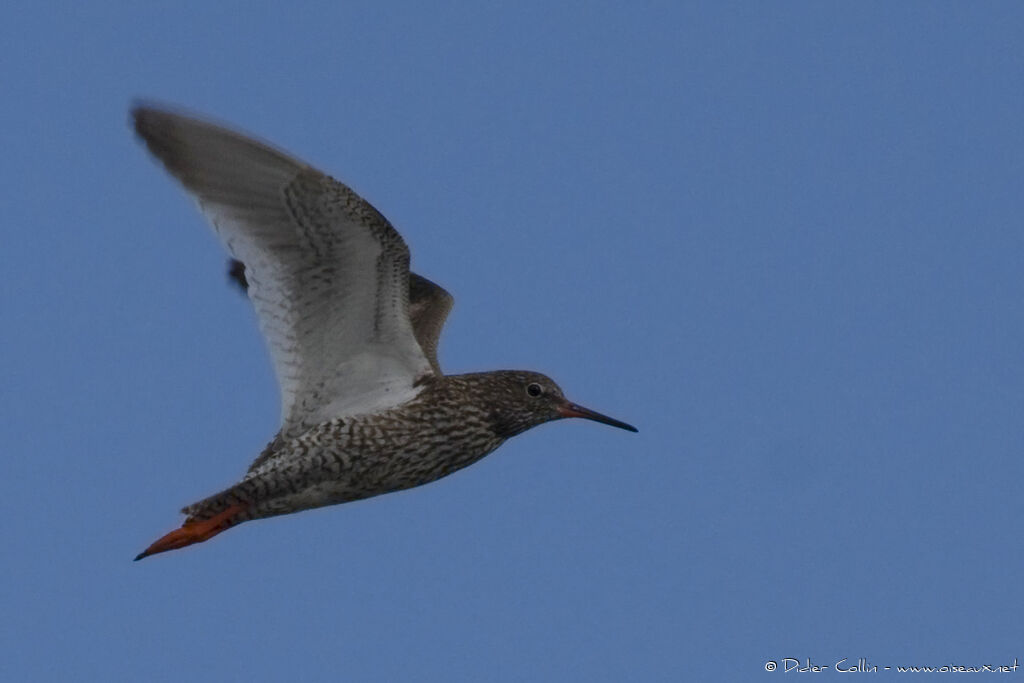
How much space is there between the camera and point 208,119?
1120 centimetres

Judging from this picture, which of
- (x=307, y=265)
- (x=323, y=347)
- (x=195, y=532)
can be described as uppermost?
(x=307, y=265)

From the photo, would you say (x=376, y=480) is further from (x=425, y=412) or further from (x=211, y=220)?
(x=211, y=220)

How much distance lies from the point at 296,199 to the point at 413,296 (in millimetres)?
2909

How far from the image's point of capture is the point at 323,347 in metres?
12.1

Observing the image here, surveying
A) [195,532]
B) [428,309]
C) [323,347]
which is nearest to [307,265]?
[323,347]

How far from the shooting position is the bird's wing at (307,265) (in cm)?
1134

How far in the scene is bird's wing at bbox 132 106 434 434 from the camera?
37.2 feet

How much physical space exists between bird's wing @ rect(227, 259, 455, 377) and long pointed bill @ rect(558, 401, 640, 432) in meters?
1.07

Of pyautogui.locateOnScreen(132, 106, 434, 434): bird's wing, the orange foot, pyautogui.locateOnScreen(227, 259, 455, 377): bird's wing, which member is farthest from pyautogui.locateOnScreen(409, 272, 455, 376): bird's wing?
the orange foot

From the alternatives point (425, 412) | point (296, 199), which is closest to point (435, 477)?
point (425, 412)

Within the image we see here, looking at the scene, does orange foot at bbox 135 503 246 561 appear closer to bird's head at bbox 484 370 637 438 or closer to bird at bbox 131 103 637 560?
bird at bbox 131 103 637 560

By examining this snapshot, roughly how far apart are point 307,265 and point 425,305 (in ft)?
8.15

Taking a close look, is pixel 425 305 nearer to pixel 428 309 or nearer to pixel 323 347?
pixel 428 309

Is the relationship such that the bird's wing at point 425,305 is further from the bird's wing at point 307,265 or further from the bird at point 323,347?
the bird's wing at point 307,265
